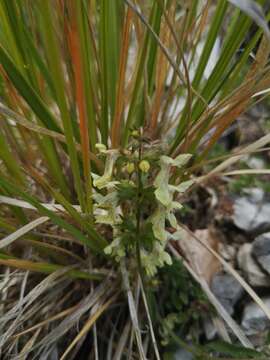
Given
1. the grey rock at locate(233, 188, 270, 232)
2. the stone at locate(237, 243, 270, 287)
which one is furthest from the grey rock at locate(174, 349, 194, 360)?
the grey rock at locate(233, 188, 270, 232)

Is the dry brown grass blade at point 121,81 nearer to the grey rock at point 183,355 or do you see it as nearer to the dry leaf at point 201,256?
the dry leaf at point 201,256

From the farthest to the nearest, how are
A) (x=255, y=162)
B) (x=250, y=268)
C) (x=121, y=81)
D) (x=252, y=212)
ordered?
(x=255, y=162)
(x=252, y=212)
(x=250, y=268)
(x=121, y=81)

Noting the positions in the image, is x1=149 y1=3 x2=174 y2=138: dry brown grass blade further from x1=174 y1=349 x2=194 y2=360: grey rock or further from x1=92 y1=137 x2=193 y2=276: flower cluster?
x1=174 y1=349 x2=194 y2=360: grey rock

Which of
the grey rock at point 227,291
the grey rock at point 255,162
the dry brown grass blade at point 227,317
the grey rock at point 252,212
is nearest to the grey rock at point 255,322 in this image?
the grey rock at point 227,291

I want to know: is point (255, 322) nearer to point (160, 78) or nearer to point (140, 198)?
point (140, 198)

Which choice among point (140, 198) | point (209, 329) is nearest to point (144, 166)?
point (140, 198)
